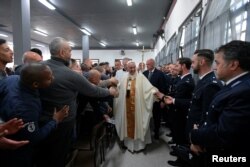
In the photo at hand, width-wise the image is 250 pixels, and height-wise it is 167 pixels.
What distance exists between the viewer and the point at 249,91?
134 centimetres

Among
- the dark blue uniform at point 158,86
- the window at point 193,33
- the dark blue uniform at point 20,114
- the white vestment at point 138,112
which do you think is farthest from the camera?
the dark blue uniform at point 158,86

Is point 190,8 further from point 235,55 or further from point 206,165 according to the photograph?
point 206,165

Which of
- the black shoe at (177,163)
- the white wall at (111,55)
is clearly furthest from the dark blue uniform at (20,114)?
the white wall at (111,55)

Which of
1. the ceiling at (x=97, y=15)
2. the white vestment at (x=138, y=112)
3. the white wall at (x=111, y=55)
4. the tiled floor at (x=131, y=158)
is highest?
the ceiling at (x=97, y=15)

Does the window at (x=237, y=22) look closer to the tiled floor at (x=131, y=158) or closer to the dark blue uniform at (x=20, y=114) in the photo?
the dark blue uniform at (x=20, y=114)

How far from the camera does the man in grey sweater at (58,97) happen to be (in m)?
2.08

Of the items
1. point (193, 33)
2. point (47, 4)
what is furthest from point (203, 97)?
point (47, 4)

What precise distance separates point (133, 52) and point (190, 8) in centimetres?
1376

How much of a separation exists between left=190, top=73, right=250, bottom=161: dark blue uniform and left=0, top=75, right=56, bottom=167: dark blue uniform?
1.24m

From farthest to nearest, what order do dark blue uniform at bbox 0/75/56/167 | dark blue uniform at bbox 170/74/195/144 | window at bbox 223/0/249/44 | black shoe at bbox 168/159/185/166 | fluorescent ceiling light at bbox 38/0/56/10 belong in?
fluorescent ceiling light at bbox 38/0/56/10
black shoe at bbox 168/159/185/166
dark blue uniform at bbox 170/74/195/144
window at bbox 223/0/249/44
dark blue uniform at bbox 0/75/56/167

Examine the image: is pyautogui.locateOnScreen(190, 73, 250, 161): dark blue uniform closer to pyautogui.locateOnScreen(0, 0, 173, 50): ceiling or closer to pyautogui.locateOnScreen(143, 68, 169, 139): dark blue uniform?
pyautogui.locateOnScreen(143, 68, 169, 139): dark blue uniform

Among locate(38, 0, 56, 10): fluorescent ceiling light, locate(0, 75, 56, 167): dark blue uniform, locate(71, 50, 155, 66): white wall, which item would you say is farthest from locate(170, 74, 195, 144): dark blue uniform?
locate(71, 50, 155, 66): white wall

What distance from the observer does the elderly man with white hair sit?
3.97m

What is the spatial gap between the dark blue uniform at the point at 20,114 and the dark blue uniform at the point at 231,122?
124cm
